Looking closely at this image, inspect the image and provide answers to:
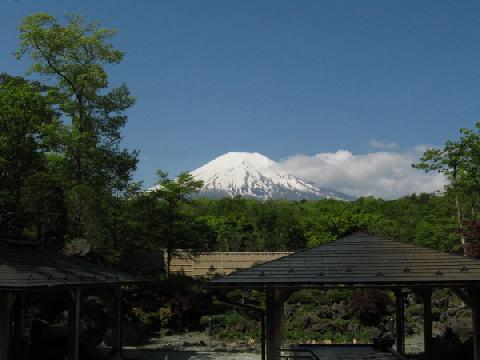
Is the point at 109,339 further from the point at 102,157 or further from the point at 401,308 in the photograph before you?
the point at 401,308

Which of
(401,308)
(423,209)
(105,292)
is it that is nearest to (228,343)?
(105,292)

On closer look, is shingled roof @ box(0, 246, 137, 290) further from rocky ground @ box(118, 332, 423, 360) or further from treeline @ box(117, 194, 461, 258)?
treeline @ box(117, 194, 461, 258)

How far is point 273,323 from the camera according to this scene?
13062 mm

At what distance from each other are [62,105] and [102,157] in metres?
3.72

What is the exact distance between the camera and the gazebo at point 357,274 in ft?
42.2

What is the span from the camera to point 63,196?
25672mm

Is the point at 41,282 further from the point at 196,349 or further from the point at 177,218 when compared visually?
the point at 177,218

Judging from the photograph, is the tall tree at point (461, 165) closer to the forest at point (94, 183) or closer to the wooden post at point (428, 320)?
the forest at point (94, 183)

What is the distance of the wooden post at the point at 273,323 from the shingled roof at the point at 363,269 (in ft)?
1.49

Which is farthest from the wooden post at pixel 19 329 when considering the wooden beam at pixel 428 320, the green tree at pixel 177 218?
the green tree at pixel 177 218

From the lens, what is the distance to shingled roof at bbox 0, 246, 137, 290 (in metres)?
12.7

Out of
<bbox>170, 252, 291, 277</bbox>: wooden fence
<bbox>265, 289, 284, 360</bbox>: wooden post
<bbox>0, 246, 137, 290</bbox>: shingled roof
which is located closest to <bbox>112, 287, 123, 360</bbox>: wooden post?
<bbox>0, 246, 137, 290</bbox>: shingled roof

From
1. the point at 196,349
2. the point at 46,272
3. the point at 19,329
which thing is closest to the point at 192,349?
the point at 196,349

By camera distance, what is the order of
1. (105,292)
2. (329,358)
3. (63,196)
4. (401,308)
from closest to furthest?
(329,358), (401,308), (105,292), (63,196)
